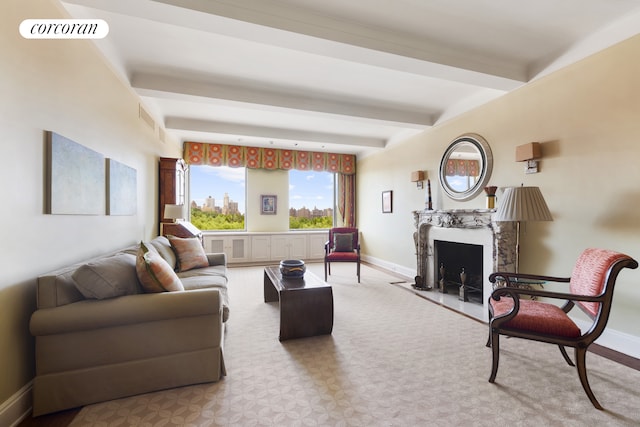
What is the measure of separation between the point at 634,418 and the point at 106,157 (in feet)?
14.1

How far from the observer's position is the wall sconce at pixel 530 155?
3.03 m

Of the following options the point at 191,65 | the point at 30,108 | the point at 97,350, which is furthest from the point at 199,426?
the point at 191,65

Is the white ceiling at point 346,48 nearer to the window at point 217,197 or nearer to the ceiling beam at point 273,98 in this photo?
the ceiling beam at point 273,98

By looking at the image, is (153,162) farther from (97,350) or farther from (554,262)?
(554,262)

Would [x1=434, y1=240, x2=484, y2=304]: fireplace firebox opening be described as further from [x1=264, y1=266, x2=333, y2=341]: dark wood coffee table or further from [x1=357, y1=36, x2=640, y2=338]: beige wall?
[x1=264, y1=266, x2=333, y2=341]: dark wood coffee table

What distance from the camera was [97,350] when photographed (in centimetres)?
168

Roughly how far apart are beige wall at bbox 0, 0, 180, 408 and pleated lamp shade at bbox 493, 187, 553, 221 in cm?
368

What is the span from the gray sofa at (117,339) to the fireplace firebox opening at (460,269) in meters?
3.33

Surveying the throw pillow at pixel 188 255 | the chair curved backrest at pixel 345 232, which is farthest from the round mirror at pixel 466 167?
the throw pillow at pixel 188 255

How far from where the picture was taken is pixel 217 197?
6.63 metres

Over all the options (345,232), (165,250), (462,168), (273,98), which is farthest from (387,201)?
(165,250)

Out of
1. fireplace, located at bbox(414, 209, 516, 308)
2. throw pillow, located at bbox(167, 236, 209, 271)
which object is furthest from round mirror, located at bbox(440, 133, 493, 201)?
throw pillow, located at bbox(167, 236, 209, 271)

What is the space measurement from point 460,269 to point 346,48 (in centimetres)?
348

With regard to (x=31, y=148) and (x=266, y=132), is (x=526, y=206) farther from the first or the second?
(x=266, y=132)
